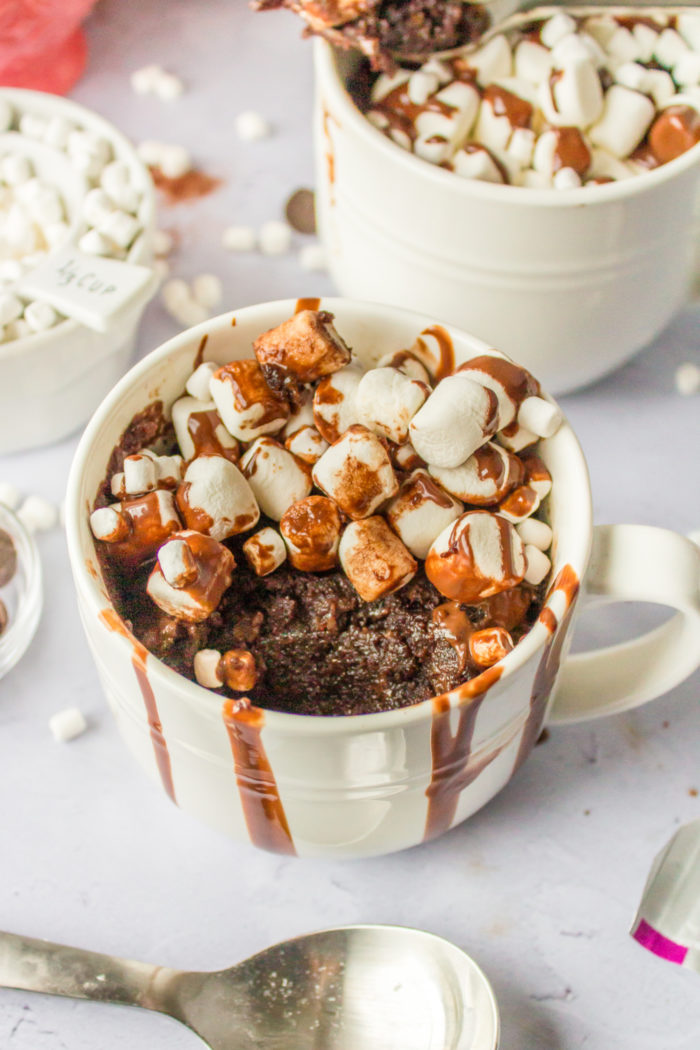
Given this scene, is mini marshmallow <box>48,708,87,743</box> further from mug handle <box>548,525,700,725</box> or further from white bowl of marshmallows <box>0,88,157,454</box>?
mug handle <box>548,525,700,725</box>

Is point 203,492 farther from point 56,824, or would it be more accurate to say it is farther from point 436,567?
point 56,824

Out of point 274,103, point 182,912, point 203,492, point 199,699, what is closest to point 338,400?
point 203,492

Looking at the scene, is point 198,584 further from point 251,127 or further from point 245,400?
point 251,127

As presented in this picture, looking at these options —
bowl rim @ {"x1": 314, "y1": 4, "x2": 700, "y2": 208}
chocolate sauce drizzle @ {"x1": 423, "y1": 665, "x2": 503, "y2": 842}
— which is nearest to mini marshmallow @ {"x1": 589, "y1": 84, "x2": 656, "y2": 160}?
bowl rim @ {"x1": 314, "y1": 4, "x2": 700, "y2": 208}

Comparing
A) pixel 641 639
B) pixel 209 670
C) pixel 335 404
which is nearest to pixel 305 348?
pixel 335 404

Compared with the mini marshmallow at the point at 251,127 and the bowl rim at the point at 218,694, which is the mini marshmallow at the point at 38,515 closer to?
the bowl rim at the point at 218,694
